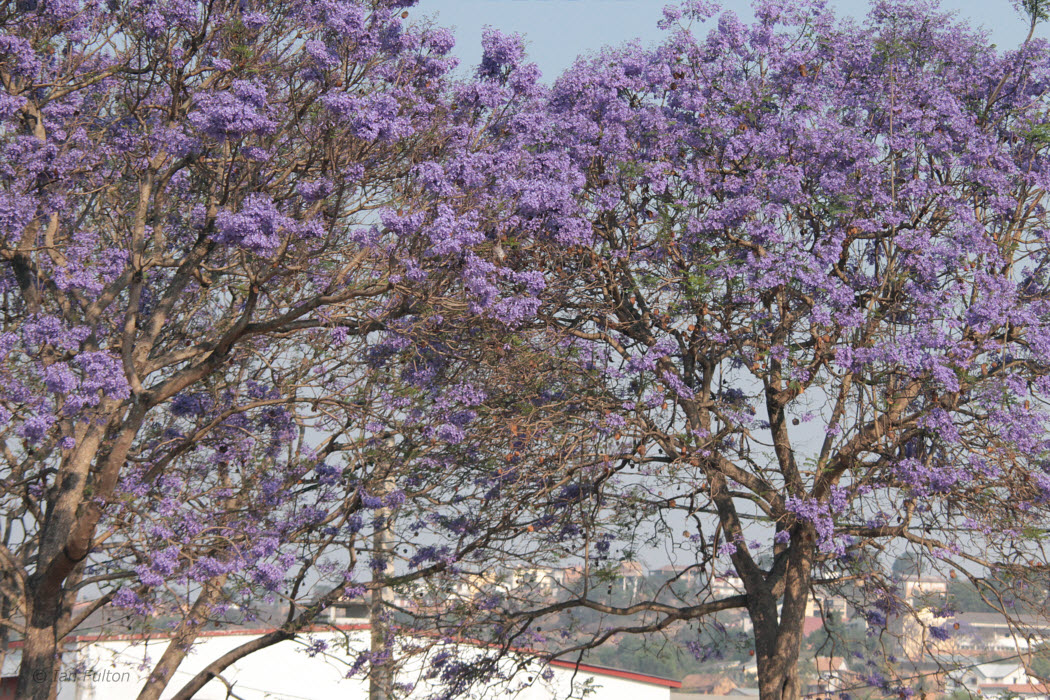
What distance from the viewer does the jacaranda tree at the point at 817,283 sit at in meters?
9.84

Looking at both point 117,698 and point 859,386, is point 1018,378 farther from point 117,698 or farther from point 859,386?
point 117,698

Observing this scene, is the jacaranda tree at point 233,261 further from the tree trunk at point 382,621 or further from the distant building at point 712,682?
the distant building at point 712,682

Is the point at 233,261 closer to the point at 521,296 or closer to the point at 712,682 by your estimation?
the point at 521,296

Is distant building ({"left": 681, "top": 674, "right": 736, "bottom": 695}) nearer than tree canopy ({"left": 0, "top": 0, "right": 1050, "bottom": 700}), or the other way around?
tree canopy ({"left": 0, "top": 0, "right": 1050, "bottom": 700})

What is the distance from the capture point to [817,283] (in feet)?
32.8

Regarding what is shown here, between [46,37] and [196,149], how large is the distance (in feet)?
7.69

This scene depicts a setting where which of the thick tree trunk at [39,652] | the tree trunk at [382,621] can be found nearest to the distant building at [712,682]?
the tree trunk at [382,621]

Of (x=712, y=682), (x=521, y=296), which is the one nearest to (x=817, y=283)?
(x=521, y=296)

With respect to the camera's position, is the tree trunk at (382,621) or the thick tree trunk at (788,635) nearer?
the thick tree trunk at (788,635)

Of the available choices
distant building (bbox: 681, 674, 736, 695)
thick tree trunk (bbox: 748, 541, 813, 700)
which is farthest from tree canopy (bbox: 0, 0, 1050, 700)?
distant building (bbox: 681, 674, 736, 695)

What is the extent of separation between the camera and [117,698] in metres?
28.2

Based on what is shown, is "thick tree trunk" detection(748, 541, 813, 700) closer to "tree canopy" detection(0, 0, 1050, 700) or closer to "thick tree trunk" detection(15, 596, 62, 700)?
"tree canopy" detection(0, 0, 1050, 700)

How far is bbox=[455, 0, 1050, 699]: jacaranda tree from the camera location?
9844mm

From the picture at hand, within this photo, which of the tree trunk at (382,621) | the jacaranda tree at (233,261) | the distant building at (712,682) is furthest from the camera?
the distant building at (712,682)
